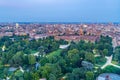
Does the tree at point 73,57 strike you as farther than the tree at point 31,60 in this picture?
No

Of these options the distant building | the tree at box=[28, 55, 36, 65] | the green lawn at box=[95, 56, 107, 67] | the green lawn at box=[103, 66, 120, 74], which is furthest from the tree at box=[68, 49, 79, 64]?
the distant building

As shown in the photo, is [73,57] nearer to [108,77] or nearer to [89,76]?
[89,76]

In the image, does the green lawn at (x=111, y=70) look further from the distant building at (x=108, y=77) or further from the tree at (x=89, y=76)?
the tree at (x=89, y=76)

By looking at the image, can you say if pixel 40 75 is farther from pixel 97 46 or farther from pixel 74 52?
pixel 97 46

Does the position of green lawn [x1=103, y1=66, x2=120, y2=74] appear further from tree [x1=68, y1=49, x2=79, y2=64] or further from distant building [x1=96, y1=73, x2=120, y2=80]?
tree [x1=68, y1=49, x2=79, y2=64]

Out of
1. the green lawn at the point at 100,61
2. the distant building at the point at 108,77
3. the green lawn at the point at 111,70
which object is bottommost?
the green lawn at the point at 100,61

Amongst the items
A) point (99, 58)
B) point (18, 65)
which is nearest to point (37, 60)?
point (18, 65)

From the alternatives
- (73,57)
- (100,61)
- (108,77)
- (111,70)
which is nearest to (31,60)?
(73,57)

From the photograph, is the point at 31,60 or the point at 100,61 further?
the point at 100,61

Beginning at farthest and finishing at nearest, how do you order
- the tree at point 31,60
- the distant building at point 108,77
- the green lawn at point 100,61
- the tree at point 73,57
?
the green lawn at point 100,61, the tree at point 31,60, the tree at point 73,57, the distant building at point 108,77

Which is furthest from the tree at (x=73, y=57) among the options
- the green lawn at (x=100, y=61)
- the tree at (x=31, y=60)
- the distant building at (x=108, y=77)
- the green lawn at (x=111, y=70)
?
the distant building at (x=108, y=77)

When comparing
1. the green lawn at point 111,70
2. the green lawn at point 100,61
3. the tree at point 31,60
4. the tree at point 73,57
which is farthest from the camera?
the green lawn at point 100,61
